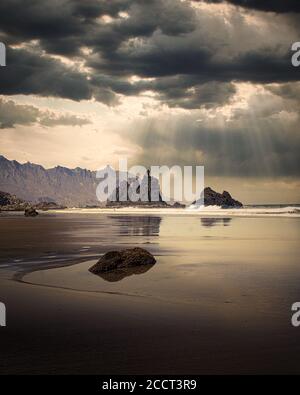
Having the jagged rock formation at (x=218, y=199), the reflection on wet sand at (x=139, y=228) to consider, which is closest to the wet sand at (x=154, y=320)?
the reflection on wet sand at (x=139, y=228)

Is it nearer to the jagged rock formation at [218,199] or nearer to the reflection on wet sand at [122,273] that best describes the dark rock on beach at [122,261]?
the reflection on wet sand at [122,273]

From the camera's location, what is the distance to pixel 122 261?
60.7 feet

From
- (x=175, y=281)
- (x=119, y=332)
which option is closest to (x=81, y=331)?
(x=119, y=332)

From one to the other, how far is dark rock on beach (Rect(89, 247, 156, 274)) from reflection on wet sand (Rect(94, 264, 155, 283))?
0.22 metres

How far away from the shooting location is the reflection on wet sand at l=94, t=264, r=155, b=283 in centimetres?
1606

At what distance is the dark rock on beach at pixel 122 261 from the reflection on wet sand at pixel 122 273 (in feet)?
0.73

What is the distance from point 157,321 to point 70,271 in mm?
8326

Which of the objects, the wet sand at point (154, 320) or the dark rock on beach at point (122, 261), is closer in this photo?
the wet sand at point (154, 320)

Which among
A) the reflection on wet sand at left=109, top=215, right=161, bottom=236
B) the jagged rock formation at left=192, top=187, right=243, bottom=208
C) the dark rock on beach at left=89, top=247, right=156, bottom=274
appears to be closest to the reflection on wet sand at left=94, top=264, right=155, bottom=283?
the dark rock on beach at left=89, top=247, right=156, bottom=274

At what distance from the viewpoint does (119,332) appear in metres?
9.12

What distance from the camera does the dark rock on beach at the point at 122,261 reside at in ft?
58.0
